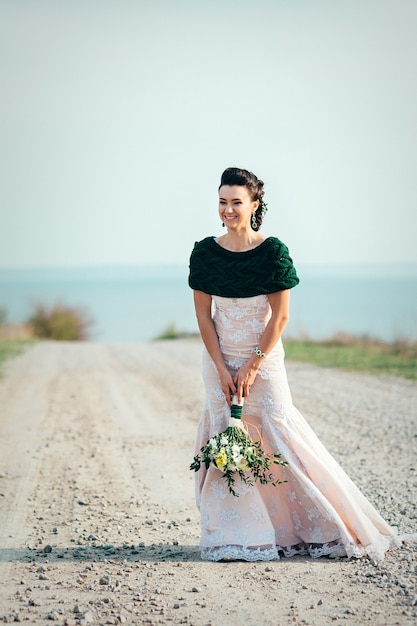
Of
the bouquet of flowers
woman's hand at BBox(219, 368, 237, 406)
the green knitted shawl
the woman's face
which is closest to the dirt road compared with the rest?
the bouquet of flowers

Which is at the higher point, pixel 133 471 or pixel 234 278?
pixel 234 278

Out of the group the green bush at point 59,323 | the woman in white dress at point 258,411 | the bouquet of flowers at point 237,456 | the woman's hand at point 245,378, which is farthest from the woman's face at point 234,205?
the green bush at point 59,323

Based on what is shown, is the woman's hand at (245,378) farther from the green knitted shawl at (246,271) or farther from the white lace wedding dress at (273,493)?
the green knitted shawl at (246,271)

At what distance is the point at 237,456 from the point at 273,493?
49 cm

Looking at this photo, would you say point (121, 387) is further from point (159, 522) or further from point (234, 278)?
point (234, 278)

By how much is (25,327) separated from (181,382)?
64.4 ft

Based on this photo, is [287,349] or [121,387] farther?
[287,349]

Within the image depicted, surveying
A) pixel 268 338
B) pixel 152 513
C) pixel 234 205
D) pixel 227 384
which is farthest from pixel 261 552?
pixel 234 205

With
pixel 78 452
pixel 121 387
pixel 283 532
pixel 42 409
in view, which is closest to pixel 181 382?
pixel 121 387

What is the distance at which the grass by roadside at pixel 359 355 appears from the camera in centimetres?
1761

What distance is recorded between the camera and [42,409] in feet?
42.5

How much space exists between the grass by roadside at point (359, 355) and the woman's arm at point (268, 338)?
422 inches

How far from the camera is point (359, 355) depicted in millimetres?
20891

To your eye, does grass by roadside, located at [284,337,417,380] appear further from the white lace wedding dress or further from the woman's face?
the woman's face
